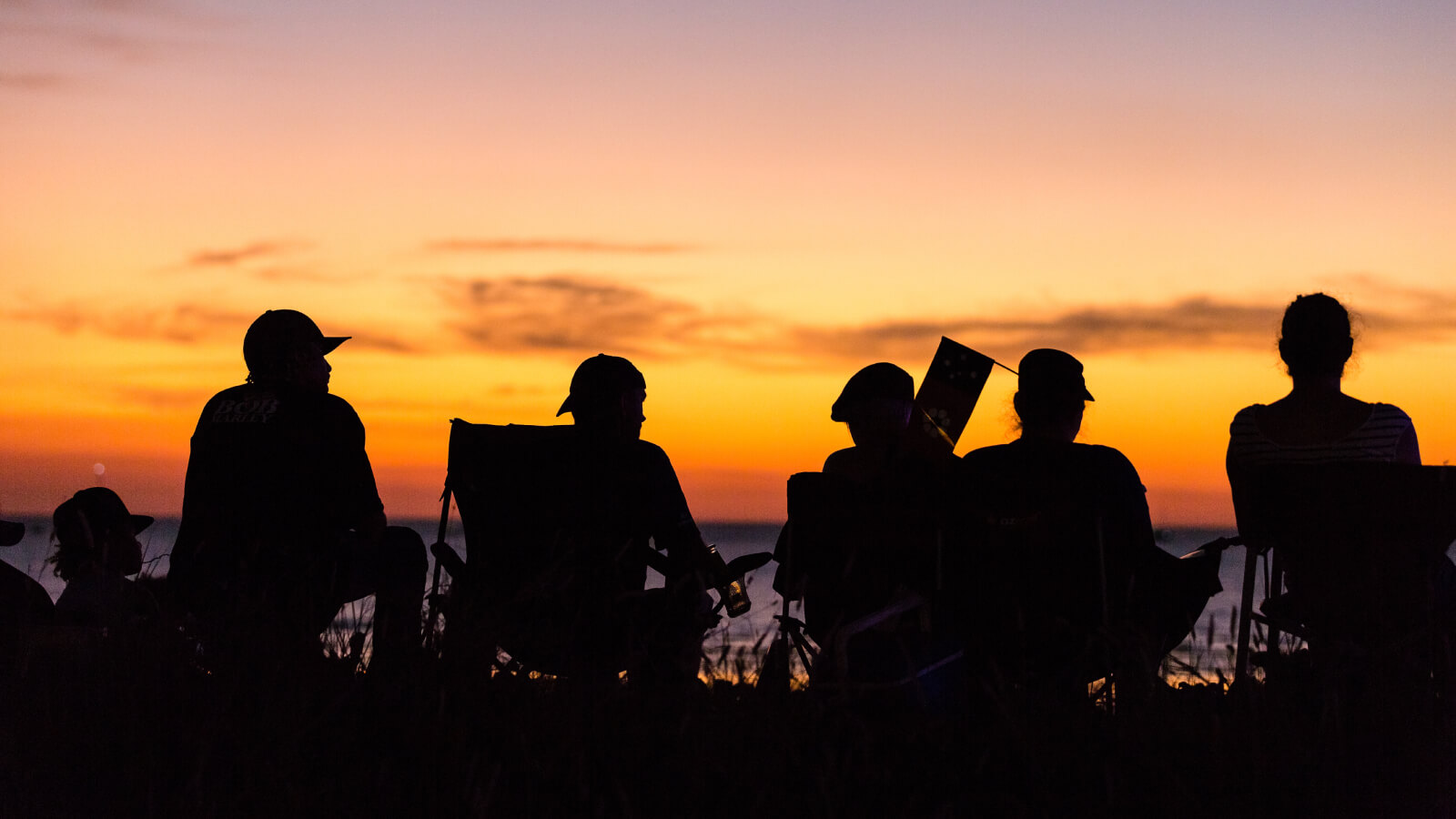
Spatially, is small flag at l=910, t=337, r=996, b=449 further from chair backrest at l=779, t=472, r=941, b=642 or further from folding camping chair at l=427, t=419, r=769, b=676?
folding camping chair at l=427, t=419, r=769, b=676

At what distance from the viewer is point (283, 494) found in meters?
4.42

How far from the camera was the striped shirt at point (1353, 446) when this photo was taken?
4398mm

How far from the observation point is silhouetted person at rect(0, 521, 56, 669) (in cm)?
385

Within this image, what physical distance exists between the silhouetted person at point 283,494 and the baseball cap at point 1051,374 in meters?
1.99

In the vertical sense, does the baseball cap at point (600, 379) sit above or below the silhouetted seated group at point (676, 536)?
above

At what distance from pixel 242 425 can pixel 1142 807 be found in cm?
288

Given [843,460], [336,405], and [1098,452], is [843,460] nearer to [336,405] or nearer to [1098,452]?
[1098,452]

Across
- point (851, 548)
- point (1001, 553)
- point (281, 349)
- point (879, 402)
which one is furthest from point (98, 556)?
point (1001, 553)

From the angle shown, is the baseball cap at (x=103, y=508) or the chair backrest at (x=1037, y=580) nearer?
the chair backrest at (x=1037, y=580)

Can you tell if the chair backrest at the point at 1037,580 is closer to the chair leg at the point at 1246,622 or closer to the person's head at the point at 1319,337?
the chair leg at the point at 1246,622

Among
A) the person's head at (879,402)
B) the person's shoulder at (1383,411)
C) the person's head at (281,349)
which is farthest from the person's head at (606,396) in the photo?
the person's shoulder at (1383,411)

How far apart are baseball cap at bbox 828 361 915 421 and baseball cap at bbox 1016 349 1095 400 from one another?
1.40 feet

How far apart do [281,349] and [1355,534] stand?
133 inches

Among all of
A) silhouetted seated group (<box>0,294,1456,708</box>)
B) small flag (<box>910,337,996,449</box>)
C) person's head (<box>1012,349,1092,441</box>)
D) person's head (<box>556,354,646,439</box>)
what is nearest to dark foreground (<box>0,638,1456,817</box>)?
silhouetted seated group (<box>0,294,1456,708</box>)
